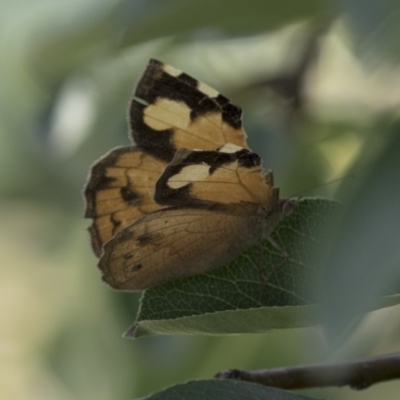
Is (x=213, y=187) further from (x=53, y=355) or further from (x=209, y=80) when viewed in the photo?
(x=53, y=355)

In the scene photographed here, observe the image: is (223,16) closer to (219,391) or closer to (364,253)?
(219,391)

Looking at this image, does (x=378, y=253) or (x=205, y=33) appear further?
(x=205, y=33)

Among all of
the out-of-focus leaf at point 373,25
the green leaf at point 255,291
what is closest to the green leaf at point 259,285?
the green leaf at point 255,291

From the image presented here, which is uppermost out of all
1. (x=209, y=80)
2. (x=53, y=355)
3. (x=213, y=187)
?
(x=209, y=80)

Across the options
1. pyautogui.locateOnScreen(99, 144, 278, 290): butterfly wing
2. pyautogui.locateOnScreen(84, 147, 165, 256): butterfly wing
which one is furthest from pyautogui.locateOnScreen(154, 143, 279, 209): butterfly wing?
pyautogui.locateOnScreen(84, 147, 165, 256): butterfly wing

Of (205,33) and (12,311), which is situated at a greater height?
(205,33)

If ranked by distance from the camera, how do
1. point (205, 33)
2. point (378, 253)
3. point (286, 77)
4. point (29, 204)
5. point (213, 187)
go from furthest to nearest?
point (29, 204) → point (286, 77) → point (205, 33) → point (213, 187) → point (378, 253)

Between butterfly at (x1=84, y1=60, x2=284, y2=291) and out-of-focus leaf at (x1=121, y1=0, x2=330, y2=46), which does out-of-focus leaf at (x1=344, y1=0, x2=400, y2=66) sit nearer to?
butterfly at (x1=84, y1=60, x2=284, y2=291)

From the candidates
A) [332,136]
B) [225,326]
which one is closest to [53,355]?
[332,136]
